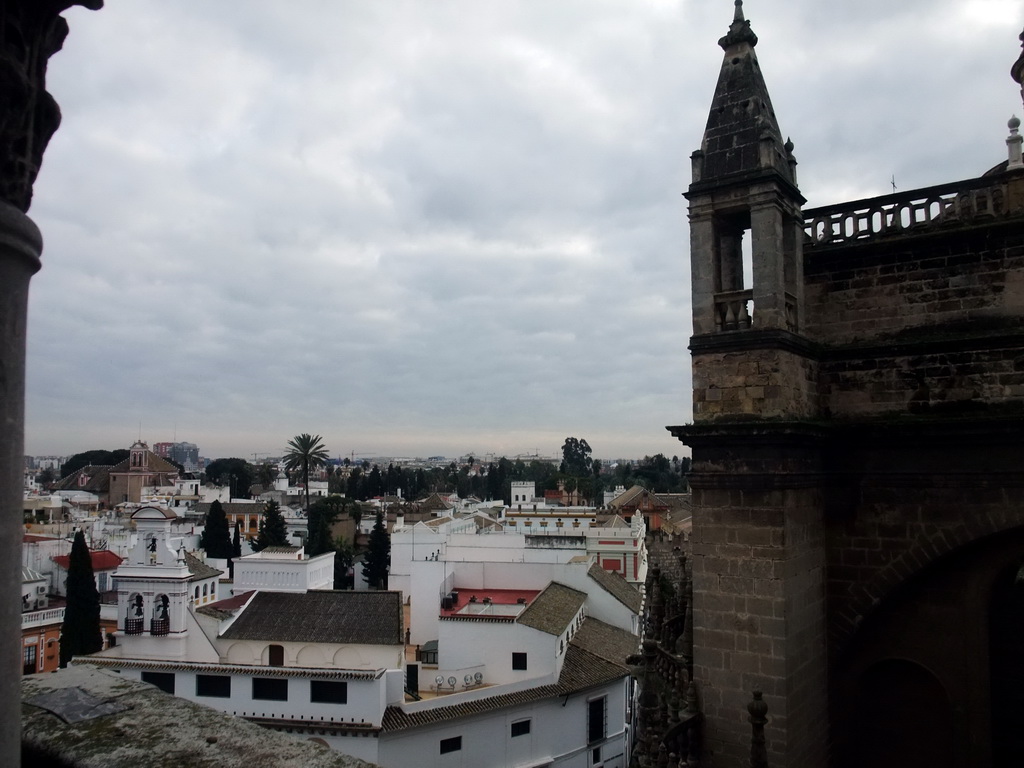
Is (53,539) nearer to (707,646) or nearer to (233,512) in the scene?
(233,512)

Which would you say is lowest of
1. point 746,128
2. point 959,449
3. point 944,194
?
point 959,449

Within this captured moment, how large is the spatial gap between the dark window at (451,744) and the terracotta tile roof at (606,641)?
5328 millimetres

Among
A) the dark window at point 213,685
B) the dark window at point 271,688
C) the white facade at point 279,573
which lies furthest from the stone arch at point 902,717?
the white facade at point 279,573

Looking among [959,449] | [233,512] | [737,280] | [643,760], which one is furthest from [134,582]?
[233,512]

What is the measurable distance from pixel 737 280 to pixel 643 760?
495cm

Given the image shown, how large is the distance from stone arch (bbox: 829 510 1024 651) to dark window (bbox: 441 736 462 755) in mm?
13697

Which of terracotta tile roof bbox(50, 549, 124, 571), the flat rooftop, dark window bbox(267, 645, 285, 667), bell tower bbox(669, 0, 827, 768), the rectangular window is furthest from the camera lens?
terracotta tile roof bbox(50, 549, 124, 571)

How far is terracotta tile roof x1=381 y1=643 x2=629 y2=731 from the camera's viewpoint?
18312 millimetres

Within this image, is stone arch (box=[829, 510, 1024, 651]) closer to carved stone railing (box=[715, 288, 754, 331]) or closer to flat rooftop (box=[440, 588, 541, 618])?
carved stone railing (box=[715, 288, 754, 331])

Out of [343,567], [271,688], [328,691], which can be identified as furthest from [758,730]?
[343,567]

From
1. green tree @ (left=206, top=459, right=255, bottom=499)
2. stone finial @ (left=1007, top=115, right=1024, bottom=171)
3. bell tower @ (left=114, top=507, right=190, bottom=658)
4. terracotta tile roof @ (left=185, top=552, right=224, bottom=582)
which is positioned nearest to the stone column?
stone finial @ (left=1007, top=115, right=1024, bottom=171)

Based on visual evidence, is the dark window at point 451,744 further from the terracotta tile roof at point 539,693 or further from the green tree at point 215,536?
the green tree at point 215,536

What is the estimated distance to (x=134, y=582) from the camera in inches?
880

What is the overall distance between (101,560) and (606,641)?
28.4m
